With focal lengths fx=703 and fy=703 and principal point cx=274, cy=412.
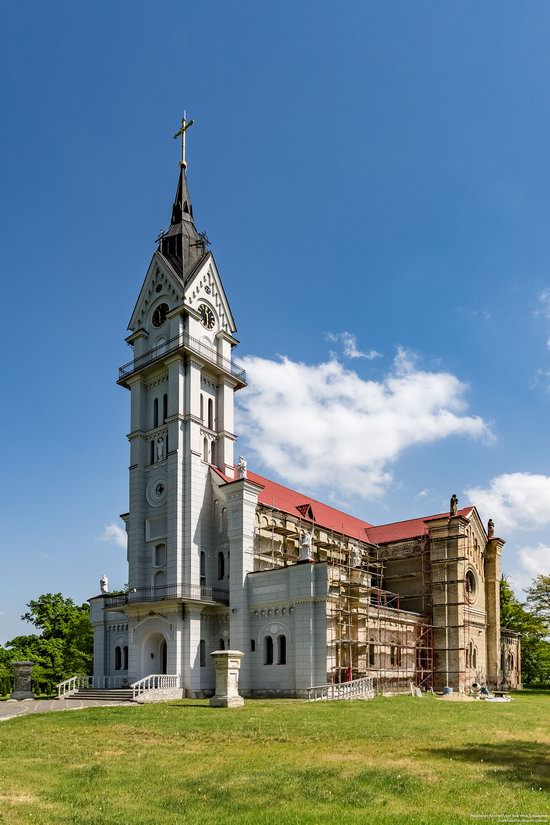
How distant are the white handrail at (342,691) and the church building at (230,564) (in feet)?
1.80

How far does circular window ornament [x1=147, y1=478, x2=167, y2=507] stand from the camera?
43281 mm

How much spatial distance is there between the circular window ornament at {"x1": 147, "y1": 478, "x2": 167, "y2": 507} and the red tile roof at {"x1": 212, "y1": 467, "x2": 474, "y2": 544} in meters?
3.38


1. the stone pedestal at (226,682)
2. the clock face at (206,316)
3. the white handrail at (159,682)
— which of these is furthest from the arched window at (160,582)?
the clock face at (206,316)

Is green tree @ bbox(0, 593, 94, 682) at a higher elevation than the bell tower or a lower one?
lower

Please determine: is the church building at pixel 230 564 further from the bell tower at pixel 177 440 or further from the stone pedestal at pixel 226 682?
the stone pedestal at pixel 226 682

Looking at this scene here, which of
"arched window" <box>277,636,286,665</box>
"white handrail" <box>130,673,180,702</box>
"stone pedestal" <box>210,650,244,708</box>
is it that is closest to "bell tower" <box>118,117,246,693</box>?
"white handrail" <box>130,673,180,702</box>

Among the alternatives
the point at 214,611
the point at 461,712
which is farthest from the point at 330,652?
the point at 461,712

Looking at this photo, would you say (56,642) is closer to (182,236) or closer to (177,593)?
(177,593)

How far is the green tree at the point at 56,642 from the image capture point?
53.9 metres

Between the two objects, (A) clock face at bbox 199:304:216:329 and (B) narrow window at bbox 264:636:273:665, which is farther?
(A) clock face at bbox 199:304:216:329

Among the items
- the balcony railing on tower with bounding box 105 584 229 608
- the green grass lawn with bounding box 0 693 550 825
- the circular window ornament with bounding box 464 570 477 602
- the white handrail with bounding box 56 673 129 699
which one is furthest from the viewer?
the circular window ornament with bounding box 464 570 477 602

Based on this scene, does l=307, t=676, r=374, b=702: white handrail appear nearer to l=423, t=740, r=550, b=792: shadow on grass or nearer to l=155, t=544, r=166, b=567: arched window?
l=155, t=544, r=166, b=567: arched window

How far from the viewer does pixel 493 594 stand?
5378 cm

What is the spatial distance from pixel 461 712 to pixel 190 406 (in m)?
24.2
